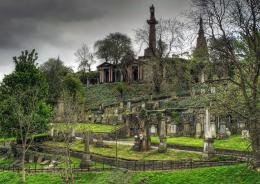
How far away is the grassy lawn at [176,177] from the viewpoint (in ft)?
80.9

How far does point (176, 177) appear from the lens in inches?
1045

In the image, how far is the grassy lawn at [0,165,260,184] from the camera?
24672mm

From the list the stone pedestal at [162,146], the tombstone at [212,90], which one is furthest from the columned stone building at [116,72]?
the tombstone at [212,90]

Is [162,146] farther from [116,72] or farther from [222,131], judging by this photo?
[116,72]

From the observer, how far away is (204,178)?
25656mm

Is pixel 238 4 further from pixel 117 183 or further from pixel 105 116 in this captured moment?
pixel 105 116

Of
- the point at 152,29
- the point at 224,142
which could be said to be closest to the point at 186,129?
the point at 224,142

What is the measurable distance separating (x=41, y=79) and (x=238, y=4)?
90.7 feet

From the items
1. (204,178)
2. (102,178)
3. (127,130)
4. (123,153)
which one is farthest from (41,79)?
(204,178)

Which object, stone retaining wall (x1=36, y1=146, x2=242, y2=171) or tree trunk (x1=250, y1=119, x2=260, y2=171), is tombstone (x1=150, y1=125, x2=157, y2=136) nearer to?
stone retaining wall (x1=36, y1=146, x2=242, y2=171)

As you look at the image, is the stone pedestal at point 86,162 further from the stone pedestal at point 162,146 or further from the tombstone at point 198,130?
the tombstone at point 198,130

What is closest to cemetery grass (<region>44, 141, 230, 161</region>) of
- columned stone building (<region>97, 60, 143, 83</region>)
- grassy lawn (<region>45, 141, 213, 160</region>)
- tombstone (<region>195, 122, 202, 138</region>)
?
grassy lawn (<region>45, 141, 213, 160</region>)

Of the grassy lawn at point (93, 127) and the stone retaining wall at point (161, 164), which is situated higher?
the grassy lawn at point (93, 127)

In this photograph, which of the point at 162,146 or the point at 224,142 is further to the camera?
the point at 224,142
